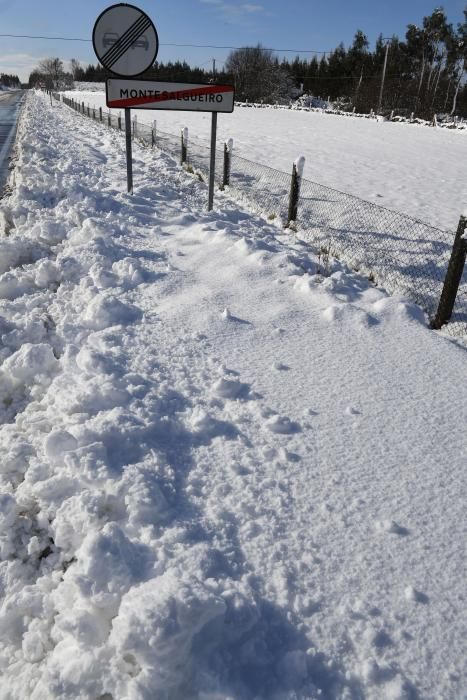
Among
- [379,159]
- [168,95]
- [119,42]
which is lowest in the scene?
[379,159]

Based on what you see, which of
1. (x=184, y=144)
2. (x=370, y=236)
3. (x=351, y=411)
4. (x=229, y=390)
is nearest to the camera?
(x=351, y=411)

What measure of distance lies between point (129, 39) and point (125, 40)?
65 millimetres

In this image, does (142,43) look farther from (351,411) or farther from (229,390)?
(351,411)

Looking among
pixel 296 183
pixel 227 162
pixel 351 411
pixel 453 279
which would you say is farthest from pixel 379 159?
pixel 351 411

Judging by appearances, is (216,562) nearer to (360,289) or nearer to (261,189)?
(360,289)

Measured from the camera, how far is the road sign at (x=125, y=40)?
7102mm

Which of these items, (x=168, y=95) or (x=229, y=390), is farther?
(x=168, y=95)

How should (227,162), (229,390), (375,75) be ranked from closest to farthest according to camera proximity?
(229,390) → (227,162) → (375,75)

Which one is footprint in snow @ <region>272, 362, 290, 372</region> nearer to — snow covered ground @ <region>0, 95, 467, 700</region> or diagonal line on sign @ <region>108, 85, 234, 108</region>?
snow covered ground @ <region>0, 95, 467, 700</region>

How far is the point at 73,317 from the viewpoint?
4535mm

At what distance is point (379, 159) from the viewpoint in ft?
58.5

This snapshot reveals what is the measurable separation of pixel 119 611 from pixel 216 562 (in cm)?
49

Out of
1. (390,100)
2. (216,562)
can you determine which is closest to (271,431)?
(216,562)

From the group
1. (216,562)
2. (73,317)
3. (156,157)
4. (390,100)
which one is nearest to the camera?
(216,562)
